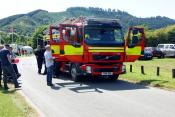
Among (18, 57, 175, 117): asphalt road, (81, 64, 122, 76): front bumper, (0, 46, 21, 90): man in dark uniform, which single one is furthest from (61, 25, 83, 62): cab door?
(0, 46, 21, 90): man in dark uniform

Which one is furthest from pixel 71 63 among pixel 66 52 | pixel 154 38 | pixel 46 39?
pixel 154 38

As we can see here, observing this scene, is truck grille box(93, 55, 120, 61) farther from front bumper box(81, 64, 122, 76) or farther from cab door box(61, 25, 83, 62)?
cab door box(61, 25, 83, 62)

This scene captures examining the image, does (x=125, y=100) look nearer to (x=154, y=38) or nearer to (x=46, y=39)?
(x=46, y=39)

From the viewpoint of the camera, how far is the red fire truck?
1970 centimetres

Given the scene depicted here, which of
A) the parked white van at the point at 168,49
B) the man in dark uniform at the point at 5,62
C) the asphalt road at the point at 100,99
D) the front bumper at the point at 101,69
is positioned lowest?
the parked white van at the point at 168,49

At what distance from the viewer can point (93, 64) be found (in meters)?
19.8

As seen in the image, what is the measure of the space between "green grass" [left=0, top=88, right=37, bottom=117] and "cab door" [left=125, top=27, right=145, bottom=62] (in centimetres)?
656

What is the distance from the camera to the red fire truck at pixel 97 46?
19.7 meters

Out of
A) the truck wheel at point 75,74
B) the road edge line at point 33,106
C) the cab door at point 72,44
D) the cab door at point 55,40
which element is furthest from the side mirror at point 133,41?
the road edge line at point 33,106

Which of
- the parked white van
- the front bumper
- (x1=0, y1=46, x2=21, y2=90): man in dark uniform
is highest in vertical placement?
(x1=0, y1=46, x2=21, y2=90): man in dark uniform

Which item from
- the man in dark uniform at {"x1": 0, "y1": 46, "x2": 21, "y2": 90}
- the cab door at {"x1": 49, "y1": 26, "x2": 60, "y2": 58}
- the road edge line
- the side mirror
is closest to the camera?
the road edge line

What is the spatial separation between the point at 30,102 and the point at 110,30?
762 centimetres

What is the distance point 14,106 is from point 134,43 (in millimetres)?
9411

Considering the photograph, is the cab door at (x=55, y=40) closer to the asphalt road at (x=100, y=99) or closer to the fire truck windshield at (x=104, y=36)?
the fire truck windshield at (x=104, y=36)
